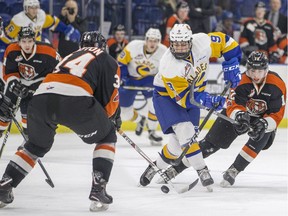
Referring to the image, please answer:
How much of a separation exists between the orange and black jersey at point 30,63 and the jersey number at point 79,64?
1.88m

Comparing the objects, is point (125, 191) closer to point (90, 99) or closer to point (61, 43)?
point (90, 99)

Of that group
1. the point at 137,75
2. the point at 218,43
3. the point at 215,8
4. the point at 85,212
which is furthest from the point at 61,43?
the point at 85,212

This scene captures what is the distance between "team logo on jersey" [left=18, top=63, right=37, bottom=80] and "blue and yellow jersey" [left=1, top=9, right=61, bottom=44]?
1.99 meters

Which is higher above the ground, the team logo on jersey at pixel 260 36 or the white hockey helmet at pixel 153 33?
the white hockey helmet at pixel 153 33

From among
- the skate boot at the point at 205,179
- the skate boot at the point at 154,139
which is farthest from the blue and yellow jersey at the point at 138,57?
the skate boot at the point at 205,179

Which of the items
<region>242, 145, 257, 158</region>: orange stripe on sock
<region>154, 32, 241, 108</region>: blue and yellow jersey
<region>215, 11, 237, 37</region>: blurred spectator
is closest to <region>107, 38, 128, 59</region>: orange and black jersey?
<region>215, 11, 237, 37</region>: blurred spectator

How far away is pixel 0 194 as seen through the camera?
4.86 m

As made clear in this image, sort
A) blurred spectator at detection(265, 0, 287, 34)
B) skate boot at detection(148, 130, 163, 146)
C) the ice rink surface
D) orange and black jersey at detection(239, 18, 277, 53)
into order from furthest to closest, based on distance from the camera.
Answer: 1. blurred spectator at detection(265, 0, 287, 34)
2. orange and black jersey at detection(239, 18, 277, 53)
3. skate boot at detection(148, 130, 163, 146)
4. the ice rink surface

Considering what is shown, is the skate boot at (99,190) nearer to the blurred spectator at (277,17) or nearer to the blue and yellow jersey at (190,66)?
the blue and yellow jersey at (190,66)

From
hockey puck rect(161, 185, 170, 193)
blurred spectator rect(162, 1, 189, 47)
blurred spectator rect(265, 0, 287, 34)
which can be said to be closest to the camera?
hockey puck rect(161, 185, 170, 193)

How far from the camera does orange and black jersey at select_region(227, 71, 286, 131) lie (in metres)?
5.96

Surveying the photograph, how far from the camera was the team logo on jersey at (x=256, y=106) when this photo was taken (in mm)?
5996

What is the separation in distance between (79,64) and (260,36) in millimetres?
5217

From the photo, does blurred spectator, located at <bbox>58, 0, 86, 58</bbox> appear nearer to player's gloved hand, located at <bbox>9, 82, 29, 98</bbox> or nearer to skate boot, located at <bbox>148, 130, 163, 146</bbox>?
skate boot, located at <bbox>148, 130, 163, 146</bbox>
